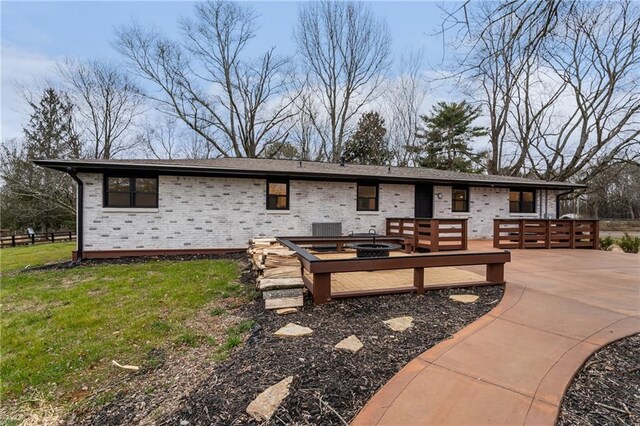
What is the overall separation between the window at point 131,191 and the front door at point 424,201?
909 cm

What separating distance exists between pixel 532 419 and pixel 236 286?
4.53m

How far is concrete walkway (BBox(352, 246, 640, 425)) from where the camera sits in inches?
72.6

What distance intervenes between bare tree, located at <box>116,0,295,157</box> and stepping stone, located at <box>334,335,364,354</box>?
65.3 ft

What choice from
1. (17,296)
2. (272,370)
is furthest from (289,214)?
(272,370)

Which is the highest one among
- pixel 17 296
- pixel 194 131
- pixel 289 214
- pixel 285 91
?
pixel 285 91

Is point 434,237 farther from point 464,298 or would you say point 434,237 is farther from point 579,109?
point 579,109

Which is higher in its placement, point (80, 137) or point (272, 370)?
point (80, 137)

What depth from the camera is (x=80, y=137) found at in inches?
762

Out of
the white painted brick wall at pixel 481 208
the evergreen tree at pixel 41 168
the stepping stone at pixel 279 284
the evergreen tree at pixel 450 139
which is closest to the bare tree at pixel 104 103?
the evergreen tree at pixel 41 168

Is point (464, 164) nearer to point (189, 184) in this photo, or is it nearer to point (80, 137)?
point (189, 184)

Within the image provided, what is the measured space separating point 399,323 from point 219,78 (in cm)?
2118

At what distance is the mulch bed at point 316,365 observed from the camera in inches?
77.2

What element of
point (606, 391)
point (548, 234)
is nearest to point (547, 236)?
point (548, 234)

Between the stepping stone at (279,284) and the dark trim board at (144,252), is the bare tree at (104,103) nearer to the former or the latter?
the dark trim board at (144,252)
